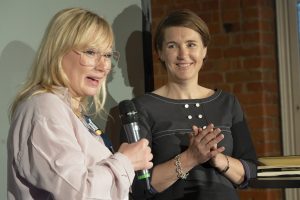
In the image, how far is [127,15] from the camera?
222 cm

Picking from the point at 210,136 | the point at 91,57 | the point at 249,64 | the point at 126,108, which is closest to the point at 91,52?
the point at 91,57

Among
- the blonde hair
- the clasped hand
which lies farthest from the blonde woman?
the clasped hand

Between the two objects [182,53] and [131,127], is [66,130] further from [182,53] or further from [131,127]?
[182,53]

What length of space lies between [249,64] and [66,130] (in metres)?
2.51

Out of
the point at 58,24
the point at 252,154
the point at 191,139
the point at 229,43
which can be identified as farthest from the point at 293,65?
the point at 58,24

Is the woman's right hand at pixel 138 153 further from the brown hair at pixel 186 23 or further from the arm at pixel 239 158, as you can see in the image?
the brown hair at pixel 186 23

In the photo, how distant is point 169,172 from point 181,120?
0.21 m

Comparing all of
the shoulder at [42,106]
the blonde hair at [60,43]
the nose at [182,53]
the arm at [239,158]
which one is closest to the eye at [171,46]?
the nose at [182,53]

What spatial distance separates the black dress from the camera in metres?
1.89

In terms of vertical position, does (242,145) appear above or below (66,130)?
below

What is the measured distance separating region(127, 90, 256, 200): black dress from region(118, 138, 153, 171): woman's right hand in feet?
1.47

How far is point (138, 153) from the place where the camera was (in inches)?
53.7

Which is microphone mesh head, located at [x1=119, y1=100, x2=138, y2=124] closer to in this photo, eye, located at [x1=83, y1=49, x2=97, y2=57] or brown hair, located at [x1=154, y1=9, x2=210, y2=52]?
eye, located at [x1=83, y1=49, x2=97, y2=57]

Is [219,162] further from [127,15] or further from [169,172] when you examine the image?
[127,15]
